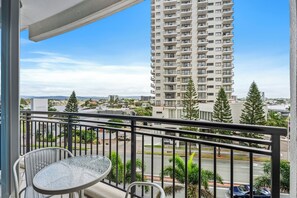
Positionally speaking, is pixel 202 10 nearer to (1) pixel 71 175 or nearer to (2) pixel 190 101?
(2) pixel 190 101

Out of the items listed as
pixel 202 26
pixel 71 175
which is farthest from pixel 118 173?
pixel 202 26

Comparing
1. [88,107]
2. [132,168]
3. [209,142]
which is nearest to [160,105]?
[88,107]

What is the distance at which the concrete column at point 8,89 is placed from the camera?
165 centimetres

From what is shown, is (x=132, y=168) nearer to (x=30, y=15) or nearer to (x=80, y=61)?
(x=30, y=15)

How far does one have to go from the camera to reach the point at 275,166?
1.24m

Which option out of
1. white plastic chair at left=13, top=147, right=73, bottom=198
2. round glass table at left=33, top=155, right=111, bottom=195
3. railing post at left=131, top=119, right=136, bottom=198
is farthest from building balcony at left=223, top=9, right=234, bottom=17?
white plastic chair at left=13, top=147, right=73, bottom=198

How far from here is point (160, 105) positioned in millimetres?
6145

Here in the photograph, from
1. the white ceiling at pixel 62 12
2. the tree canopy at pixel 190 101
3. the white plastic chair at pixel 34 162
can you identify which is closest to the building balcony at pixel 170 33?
the tree canopy at pixel 190 101

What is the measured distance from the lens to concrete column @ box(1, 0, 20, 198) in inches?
65.1

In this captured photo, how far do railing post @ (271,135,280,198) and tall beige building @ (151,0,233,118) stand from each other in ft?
13.4

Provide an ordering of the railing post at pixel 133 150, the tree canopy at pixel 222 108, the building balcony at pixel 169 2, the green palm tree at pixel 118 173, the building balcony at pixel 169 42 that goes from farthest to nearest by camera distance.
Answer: the building balcony at pixel 169 42 < the building balcony at pixel 169 2 < the tree canopy at pixel 222 108 < the green palm tree at pixel 118 173 < the railing post at pixel 133 150

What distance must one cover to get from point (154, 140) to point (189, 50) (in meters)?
4.81

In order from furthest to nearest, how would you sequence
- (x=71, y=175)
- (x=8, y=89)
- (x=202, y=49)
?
1. (x=202, y=49)
2. (x=8, y=89)
3. (x=71, y=175)

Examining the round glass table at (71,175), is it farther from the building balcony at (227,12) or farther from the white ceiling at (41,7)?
the building balcony at (227,12)
